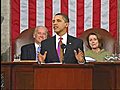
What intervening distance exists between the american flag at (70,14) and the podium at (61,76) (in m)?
2.39

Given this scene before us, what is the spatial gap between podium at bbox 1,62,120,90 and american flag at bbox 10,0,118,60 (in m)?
2.39

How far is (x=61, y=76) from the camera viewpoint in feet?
13.2

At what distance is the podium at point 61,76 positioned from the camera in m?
4.00

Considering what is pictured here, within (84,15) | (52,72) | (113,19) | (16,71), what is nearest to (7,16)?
(84,15)

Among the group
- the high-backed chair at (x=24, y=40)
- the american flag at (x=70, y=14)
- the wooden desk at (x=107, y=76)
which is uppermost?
the american flag at (x=70, y=14)

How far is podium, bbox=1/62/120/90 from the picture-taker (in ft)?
13.1

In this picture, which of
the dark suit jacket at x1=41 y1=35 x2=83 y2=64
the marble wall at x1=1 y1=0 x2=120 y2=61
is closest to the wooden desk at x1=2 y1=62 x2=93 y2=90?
the dark suit jacket at x1=41 y1=35 x2=83 y2=64

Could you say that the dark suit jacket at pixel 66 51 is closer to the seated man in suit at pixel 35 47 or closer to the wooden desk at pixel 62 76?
the wooden desk at pixel 62 76

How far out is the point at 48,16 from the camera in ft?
25.5

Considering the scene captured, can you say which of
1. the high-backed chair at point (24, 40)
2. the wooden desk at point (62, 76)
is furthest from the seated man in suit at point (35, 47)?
the wooden desk at point (62, 76)

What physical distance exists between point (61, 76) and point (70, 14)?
3904mm

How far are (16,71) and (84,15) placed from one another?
2762 mm

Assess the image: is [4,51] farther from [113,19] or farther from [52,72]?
[52,72]

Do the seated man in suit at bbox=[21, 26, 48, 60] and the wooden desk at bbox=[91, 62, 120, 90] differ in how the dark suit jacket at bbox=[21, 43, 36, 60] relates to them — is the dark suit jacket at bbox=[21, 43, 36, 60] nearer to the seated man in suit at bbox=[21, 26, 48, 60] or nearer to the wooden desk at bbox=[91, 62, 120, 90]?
the seated man in suit at bbox=[21, 26, 48, 60]
